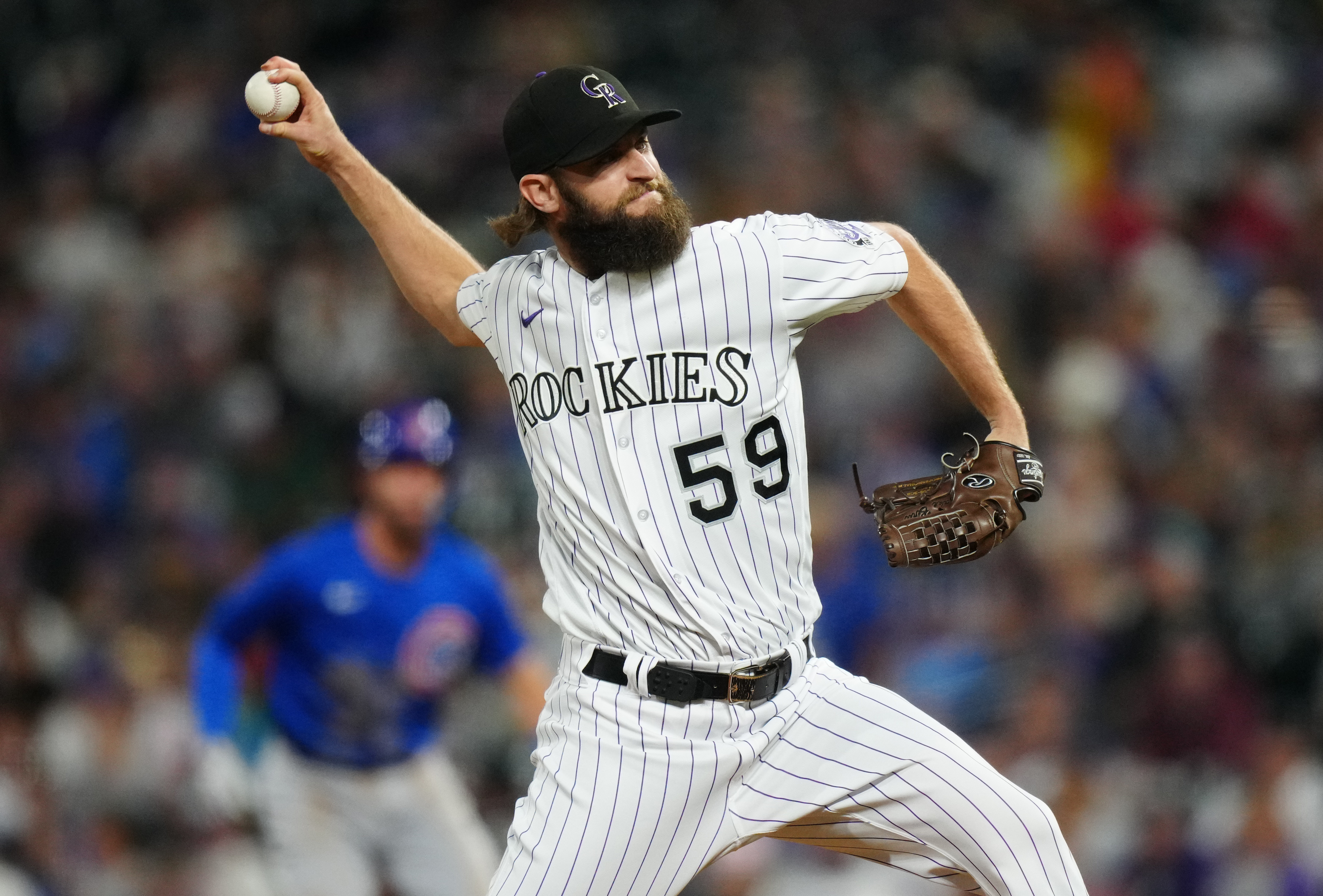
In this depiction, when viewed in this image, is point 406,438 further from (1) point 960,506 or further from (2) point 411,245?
(1) point 960,506

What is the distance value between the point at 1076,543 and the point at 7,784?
4695 millimetres

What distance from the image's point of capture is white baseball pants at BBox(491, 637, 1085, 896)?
9.59 ft

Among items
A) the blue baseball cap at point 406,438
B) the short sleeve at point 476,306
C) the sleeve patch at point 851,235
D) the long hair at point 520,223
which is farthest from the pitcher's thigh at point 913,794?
the blue baseball cap at point 406,438

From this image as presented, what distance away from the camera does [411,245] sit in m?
3.50

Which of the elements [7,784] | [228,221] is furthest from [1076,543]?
[228,221]

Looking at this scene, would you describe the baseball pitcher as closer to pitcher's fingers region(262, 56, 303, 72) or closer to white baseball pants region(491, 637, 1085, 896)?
white baseball pants region(491, 637, 1085, 896)

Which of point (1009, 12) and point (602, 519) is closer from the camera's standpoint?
point (602, 519)

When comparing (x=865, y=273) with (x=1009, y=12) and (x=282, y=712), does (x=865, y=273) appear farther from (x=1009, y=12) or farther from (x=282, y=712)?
(x=1009, y=12)

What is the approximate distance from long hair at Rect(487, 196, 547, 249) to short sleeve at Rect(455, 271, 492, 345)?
9cm

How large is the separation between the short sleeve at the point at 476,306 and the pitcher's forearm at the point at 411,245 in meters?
0.09

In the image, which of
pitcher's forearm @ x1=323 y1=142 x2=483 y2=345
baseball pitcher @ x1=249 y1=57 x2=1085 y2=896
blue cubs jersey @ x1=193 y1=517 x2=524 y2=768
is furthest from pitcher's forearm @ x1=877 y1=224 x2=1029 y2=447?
blue cubs jersey @ x1=193 y1=517 x2=524 y2=768

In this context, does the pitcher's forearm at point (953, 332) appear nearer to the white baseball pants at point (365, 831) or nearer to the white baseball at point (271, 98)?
the white baseball at point (271, 98)

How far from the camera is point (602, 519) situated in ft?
9.96

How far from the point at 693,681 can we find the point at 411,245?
47.4 inches
